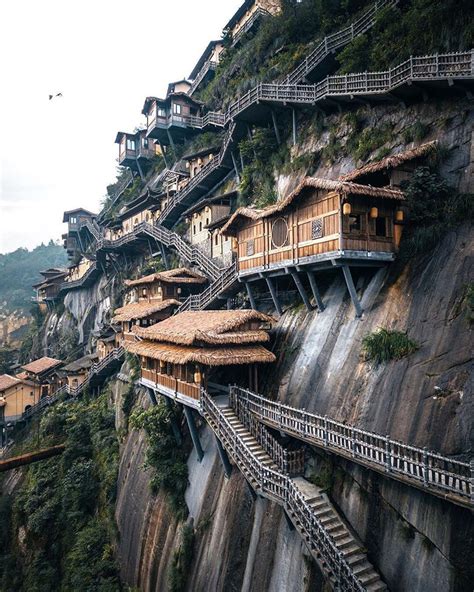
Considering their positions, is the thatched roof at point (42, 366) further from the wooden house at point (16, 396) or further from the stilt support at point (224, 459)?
the stilt support at point (224, 459)

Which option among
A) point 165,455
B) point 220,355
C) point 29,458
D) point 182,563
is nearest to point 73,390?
point 29,458

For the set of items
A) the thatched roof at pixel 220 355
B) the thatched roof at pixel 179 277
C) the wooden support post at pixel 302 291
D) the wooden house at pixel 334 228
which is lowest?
the thatched roof at pixel 220 355

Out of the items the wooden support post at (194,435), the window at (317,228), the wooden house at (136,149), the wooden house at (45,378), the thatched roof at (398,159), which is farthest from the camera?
the wooden house at (136,149)

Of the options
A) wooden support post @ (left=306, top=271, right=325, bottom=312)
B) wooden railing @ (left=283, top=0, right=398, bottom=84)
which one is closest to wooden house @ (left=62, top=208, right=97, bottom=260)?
wooden railing @ (left=283, top=0, right=398, bottom=84)

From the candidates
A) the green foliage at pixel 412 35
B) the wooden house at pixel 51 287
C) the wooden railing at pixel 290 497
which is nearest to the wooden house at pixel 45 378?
the wooden house at pixel 51 287

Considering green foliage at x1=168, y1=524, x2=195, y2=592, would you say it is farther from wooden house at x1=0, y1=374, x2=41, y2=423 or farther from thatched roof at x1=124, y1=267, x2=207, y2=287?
wooden house at x1=0, y1=374, x2=41, y2=423
